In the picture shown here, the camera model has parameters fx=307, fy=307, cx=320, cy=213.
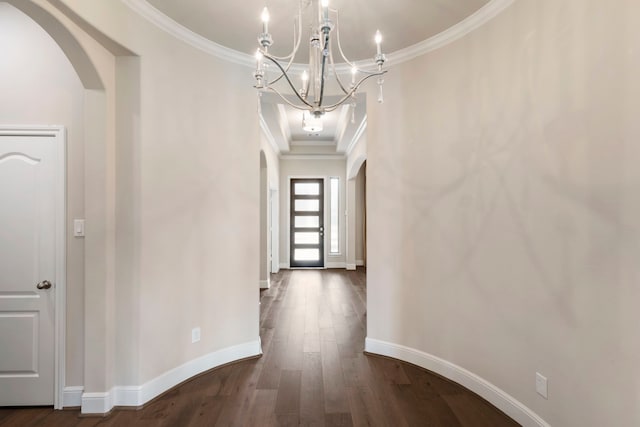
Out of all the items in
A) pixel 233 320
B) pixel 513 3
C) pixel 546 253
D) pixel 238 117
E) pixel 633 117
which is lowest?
pixel 233 320

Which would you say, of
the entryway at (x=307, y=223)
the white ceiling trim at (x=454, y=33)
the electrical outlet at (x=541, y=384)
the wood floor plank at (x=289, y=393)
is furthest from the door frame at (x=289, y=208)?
the electrical outlet at (x=541, y=384)

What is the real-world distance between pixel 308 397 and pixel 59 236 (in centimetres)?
222

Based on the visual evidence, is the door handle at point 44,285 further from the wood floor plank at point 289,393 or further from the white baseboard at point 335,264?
the white baseboard at point 335,264

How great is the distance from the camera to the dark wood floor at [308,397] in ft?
6.91

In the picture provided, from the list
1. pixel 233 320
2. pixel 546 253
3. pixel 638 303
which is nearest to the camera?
pixel 638 303

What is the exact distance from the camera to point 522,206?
2.05m

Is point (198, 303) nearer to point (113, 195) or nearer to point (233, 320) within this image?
point (233, 320)

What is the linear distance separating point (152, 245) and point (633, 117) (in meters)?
2.96

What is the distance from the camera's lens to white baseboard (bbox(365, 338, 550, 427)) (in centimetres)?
202

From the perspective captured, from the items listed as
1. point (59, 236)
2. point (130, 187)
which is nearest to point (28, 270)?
point (59, 236)

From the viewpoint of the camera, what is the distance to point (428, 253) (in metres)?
2.81

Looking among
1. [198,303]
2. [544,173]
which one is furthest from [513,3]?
[198,303]

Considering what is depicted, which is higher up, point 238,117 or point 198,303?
point 238,117

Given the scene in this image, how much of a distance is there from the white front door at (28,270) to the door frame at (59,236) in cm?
3
